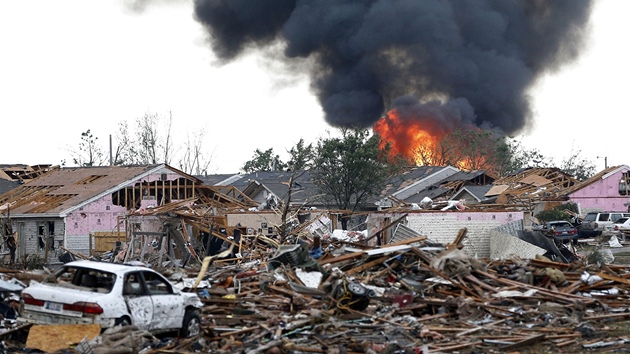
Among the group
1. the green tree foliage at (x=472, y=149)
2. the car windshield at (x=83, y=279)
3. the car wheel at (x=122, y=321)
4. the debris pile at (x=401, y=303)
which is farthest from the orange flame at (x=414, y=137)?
the car wheel at (x=122, y=321)

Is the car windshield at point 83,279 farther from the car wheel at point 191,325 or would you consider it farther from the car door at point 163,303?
the car wheel at point 191,325

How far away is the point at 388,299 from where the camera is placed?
17266mm

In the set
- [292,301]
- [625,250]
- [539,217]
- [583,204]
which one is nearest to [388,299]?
[292,301]

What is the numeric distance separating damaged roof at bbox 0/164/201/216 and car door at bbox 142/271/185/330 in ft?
96.8

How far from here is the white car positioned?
42.3 feet

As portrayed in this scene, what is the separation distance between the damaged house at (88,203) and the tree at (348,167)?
37.2 feet

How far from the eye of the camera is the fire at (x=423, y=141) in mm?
85125

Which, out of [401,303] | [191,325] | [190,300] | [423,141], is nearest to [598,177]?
[423,141]

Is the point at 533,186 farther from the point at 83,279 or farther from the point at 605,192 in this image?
the point at 83,279

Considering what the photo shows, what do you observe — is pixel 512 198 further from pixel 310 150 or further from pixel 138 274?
pixel 138 274

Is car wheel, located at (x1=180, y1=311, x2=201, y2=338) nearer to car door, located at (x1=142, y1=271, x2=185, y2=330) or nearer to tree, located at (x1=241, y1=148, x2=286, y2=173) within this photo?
car door, located at (x1=142, y1=271, x2=185, y2=330)

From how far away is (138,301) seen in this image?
13.6 meters

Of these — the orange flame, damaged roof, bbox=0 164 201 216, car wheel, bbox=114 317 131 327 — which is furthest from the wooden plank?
the orange flame

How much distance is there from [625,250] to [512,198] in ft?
42.5
